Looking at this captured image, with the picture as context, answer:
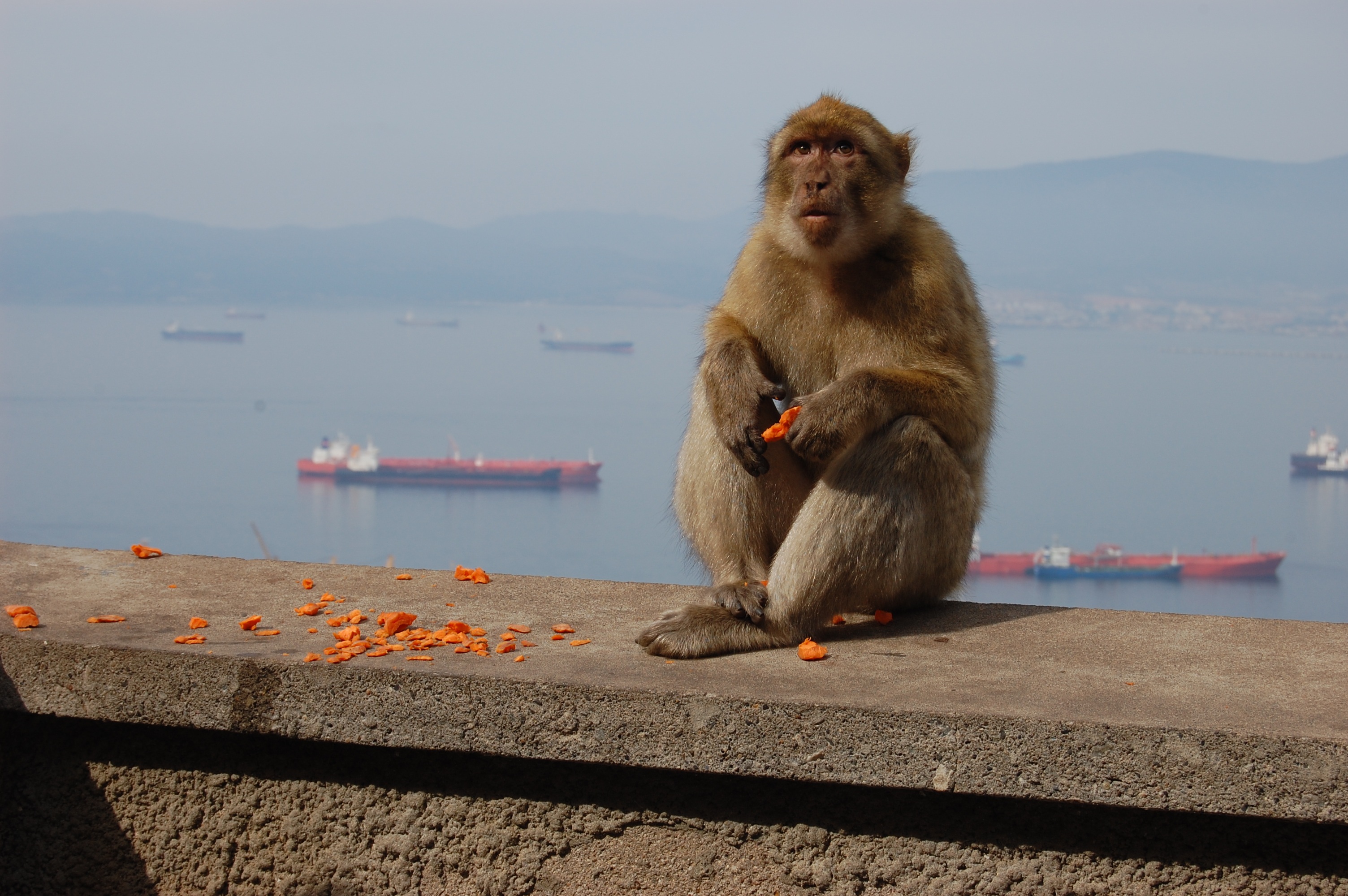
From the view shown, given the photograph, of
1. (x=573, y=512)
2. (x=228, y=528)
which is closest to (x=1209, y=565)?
(x=573, y=512)

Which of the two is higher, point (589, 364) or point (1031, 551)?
point (589, 364)

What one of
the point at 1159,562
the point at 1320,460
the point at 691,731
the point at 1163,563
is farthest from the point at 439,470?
the point at 691,731

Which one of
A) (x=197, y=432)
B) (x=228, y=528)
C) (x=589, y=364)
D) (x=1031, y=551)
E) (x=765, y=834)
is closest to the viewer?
(x=765, y=834)

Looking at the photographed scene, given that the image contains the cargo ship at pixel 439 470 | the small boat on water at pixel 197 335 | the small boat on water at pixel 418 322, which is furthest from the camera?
the small boat on water at pixel 418 322

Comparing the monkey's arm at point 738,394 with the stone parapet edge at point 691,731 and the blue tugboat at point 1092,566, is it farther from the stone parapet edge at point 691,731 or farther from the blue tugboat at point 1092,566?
the blue tugboat at point 1092,566

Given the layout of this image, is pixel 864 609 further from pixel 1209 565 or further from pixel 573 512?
pixel 573 512

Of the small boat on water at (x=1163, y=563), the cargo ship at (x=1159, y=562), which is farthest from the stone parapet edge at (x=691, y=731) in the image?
the small boat on water at (x=1163, y=563)

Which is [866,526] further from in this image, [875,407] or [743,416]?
[743,416]
